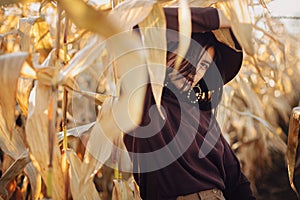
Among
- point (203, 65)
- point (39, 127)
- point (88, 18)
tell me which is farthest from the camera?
point (203, 65)

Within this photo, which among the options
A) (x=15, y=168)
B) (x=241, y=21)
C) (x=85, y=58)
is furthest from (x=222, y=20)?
(x=15, y=168)

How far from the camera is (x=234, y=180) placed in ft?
3.01

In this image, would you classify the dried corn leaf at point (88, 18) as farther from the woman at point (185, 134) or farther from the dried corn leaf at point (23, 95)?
the dried corn leaf at point (23, 95)

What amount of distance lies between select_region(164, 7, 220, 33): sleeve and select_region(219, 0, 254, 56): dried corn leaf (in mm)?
80

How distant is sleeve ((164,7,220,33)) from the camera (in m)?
0.74

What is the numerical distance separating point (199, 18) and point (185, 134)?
176mm

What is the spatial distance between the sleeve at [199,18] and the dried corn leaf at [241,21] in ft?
0.26

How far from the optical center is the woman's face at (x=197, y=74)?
803 mm

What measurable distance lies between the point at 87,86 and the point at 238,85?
0.44m

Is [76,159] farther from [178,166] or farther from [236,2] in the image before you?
[236,2]

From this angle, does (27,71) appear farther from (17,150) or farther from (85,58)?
(17,150)

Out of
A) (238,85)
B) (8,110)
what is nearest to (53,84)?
(8,110)

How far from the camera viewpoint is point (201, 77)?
842mm

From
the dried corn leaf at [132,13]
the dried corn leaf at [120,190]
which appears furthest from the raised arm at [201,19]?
the dried corn leaf at [120,190]
